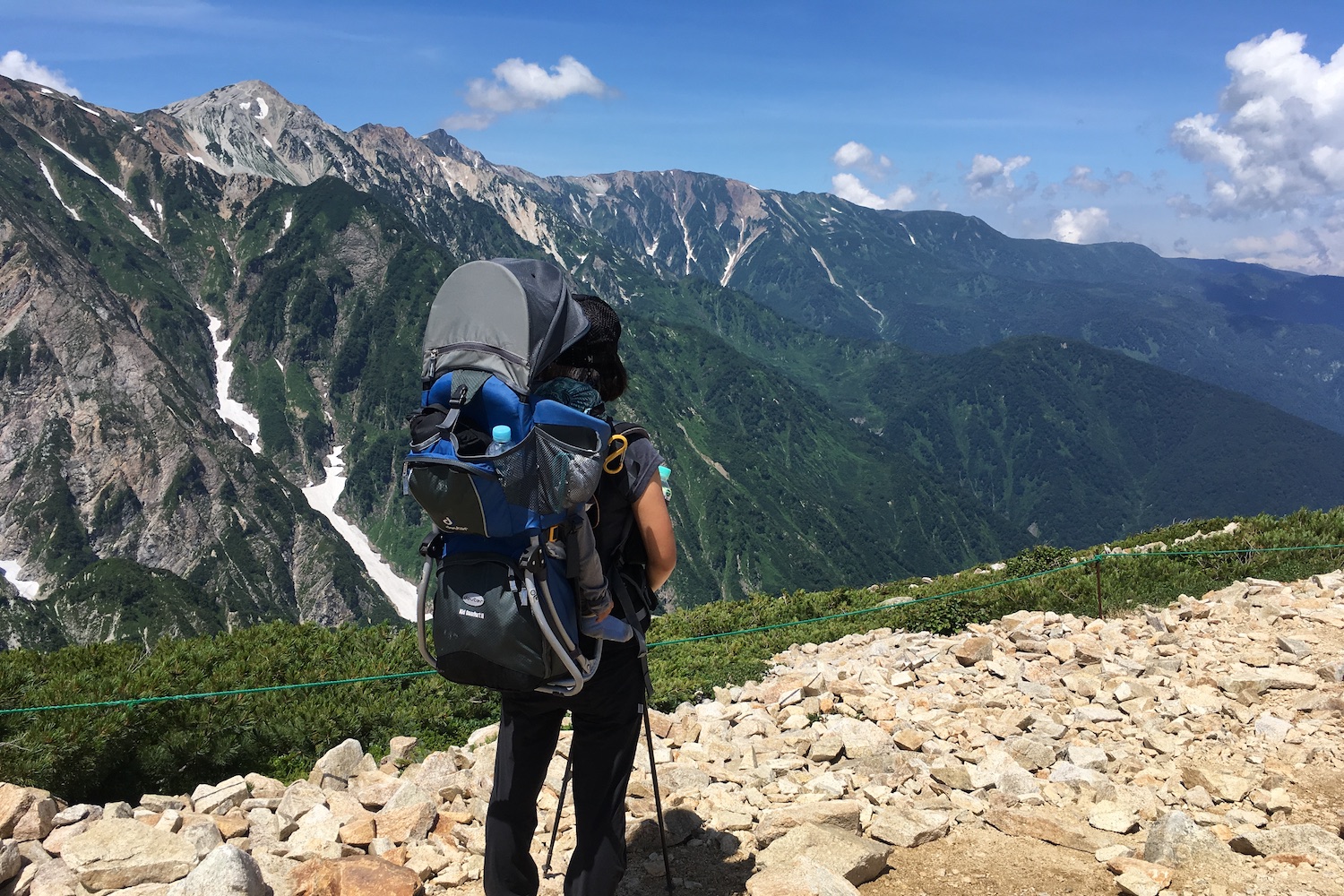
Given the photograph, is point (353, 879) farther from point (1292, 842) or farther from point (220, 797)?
point (1292, 842)

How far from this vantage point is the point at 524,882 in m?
4.41

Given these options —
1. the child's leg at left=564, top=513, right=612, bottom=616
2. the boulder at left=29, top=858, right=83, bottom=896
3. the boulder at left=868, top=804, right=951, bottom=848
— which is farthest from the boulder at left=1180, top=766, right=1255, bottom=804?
the boulder at left=29, top=858, right=83, bottom=896

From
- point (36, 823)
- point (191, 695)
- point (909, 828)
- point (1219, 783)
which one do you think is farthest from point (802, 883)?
point (191, 695)

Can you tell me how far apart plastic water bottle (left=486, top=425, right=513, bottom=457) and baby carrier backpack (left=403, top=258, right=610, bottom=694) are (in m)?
0.01

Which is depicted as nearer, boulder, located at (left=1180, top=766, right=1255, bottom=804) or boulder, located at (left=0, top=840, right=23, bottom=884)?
boulder, located at (left=0, top=840, right=23, bottom=884)

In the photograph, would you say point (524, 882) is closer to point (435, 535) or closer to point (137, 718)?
point (435, 535)

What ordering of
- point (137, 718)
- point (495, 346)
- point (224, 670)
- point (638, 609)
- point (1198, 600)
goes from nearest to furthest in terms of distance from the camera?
point (495, 346) → point (638, 609) → point (137, 718) → point (224, 670) → point (1198, 600)

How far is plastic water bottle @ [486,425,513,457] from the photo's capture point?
3641 mm

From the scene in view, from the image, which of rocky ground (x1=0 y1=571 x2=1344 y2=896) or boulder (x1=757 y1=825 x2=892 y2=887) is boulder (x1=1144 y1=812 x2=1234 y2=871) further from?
boulder (x1=757 y1=825 x2=892 y2=887)

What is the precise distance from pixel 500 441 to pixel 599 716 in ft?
4.88

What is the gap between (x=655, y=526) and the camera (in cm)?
402

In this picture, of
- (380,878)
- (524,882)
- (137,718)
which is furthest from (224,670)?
(524,882)

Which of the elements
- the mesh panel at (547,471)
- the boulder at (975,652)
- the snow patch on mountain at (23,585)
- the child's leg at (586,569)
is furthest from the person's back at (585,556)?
the snow patch on mountain at (23,585)

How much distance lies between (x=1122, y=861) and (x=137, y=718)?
298 inches
